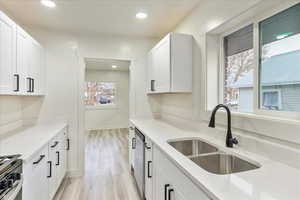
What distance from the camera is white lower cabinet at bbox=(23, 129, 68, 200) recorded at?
1.46 metres

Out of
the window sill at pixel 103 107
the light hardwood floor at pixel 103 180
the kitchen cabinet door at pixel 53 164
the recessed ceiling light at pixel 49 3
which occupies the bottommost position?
the light hardwood floor at pixel 103 180

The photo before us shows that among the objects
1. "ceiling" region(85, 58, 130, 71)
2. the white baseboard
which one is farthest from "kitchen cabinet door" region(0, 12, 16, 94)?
the white baseboard

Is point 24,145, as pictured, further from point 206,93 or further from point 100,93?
point 100,93

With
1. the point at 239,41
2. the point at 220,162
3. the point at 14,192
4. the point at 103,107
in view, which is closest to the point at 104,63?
the point at 103,107

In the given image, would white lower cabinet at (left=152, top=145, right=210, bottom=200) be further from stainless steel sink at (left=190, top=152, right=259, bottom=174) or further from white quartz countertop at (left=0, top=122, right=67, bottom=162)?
white quartz countertop at (left=0, top=122, right=67, bottom=162)

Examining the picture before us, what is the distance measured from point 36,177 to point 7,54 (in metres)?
1.22

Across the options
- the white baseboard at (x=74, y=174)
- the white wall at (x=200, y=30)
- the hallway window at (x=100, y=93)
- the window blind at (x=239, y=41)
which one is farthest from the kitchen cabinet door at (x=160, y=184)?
the hallway window at (x=100, y=93)

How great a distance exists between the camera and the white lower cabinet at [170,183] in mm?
1000

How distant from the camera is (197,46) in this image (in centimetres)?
223

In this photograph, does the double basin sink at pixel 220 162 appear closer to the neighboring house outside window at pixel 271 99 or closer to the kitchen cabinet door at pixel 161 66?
the neighboring house outside window at pixel 271 99

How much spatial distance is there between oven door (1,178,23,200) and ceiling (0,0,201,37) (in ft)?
6.44

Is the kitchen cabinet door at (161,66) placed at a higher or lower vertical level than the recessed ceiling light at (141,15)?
lower

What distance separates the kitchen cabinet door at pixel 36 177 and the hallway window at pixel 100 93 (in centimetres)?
530

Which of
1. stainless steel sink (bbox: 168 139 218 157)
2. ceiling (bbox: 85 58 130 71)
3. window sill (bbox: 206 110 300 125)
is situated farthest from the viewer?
ceiling (bbox: 85 58 130 71)
